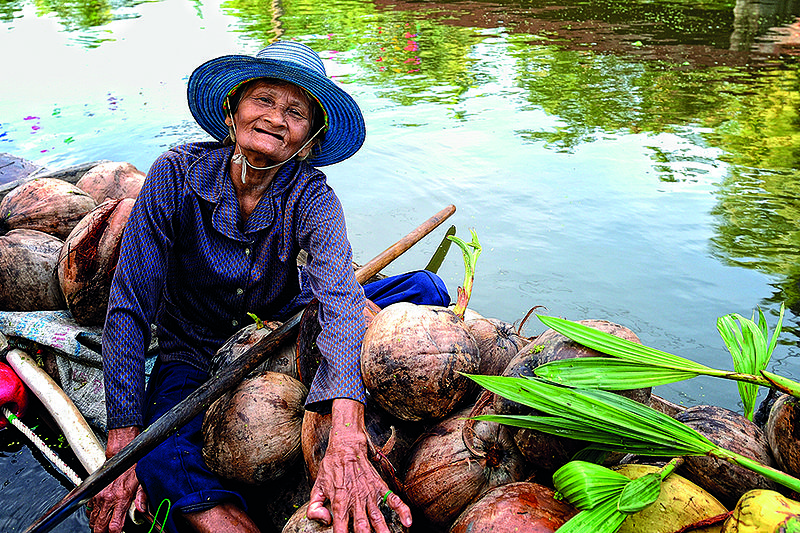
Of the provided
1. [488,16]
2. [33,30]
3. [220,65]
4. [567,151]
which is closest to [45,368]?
[220,65]

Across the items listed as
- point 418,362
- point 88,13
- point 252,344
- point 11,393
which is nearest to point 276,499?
point 252,344

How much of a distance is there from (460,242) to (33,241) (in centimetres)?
214

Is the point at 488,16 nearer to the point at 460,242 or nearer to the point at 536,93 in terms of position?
the point at 536,93

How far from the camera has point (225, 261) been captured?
94.6 inches

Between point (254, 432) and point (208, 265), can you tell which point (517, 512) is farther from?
point (208, 265)

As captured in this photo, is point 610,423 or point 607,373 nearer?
point 610,423

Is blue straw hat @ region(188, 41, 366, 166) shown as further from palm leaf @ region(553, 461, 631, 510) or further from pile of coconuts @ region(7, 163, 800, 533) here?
palm leaf @ region(553, 461, 631, 510)

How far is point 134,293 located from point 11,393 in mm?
1107

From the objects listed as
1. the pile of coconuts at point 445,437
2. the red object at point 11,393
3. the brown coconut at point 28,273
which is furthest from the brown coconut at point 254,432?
the brown coconut at point 28,273

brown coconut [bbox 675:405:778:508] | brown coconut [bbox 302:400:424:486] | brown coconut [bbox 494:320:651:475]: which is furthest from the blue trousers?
brown coconut [bbox 675:405:778:508]

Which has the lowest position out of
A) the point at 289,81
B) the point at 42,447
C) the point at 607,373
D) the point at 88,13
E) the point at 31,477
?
the point at 31,477

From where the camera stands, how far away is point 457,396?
1840 mm

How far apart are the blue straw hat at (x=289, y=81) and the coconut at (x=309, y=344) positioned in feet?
2.21

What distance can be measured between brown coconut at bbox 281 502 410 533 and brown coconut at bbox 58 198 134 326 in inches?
65.3
